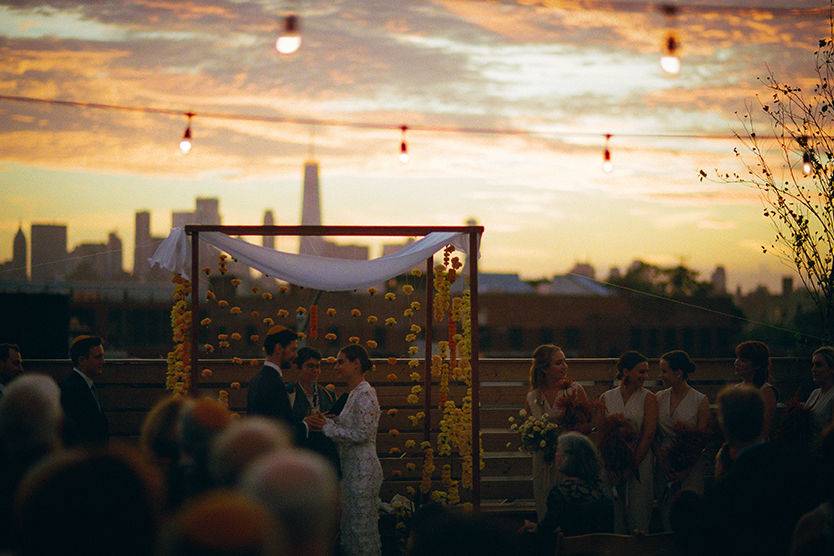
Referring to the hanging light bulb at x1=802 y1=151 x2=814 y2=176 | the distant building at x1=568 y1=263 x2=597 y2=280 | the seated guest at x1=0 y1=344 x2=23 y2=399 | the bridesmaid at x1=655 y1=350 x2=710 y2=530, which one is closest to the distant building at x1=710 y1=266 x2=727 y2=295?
the distant building at x1=568 y1=263 x2=597 y2=280

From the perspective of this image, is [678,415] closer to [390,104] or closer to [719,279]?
[390,104]

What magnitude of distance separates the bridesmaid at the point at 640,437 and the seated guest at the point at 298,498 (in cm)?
566

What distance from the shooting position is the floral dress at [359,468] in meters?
7.33

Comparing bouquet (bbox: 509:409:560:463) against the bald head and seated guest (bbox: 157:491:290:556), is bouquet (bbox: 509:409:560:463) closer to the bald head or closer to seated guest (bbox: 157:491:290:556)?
the bald head

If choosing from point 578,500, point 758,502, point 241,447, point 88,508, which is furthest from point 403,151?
point 88,508

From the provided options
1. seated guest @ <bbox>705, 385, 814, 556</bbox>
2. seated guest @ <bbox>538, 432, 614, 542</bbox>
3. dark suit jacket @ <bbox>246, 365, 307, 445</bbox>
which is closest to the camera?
seated guest @ <bbox>705, 385, 814, 556</bbox>

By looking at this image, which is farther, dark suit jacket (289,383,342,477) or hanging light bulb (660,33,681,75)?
dark suit jacket (289,383,342,477)

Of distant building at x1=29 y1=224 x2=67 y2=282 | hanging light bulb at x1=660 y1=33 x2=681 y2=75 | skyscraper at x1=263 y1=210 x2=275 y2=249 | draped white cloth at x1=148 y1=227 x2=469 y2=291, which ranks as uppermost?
hanging light bulb at x1=660 y1=33 x2=681 y2=75

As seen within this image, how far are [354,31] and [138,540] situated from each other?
1059 centimetres

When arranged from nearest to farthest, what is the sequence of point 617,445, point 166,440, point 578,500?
point 166,440 → point 578,500 → point 617,445

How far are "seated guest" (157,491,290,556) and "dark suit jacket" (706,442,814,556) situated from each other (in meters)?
2.33

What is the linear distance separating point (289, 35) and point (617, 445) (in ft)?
12.4

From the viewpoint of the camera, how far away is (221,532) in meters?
1.87

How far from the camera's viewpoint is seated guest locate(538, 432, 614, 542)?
509 centimetres
